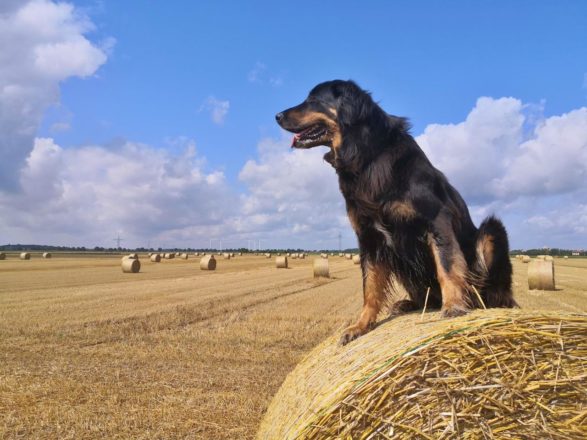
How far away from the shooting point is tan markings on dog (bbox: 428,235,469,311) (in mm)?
3395

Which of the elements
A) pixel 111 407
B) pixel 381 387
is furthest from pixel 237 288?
pixel 381 387

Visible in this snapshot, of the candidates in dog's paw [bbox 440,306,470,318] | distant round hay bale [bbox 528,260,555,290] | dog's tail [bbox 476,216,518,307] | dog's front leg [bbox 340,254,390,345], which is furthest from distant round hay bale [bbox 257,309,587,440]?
distant round hay bale [bbox 528,260,555,290]

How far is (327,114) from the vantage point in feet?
12.1

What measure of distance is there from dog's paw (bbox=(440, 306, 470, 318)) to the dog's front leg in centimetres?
68

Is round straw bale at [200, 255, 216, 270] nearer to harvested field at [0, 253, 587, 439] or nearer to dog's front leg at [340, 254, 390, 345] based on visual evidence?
harvested field at [0, 253, 587, 439]

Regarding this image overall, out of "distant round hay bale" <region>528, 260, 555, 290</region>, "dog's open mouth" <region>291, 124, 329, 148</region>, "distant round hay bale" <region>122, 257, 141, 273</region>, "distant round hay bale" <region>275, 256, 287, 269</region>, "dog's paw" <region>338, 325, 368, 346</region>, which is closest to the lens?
"dog's open mouth" <region>291, 124, 329, 148</region>

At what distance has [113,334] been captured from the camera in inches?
373

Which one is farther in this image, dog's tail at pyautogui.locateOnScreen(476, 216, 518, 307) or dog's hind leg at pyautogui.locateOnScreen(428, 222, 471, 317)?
dog's tail at pyautogui.locateOnScreen(476, 216, 518, 307)

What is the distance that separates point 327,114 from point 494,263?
1582 millimetres

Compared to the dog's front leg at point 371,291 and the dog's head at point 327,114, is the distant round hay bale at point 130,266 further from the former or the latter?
the dog's head at point 327,114

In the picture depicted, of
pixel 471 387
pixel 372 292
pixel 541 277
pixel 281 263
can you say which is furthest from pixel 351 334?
pixel 281 263

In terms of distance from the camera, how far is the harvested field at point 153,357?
505 cm

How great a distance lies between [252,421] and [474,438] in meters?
3.01

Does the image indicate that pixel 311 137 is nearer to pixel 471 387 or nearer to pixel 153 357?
pixel 471 387
